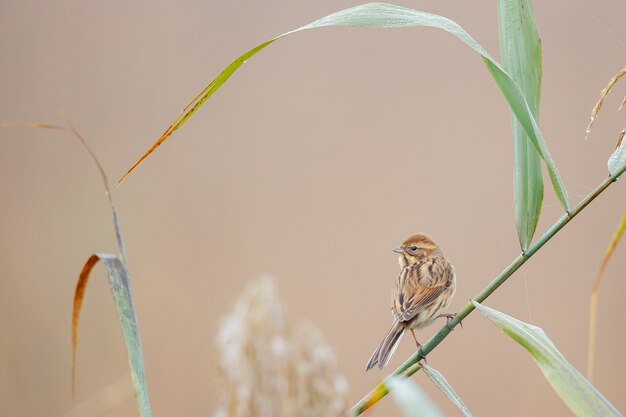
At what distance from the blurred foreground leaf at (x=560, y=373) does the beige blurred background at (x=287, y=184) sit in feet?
10.3

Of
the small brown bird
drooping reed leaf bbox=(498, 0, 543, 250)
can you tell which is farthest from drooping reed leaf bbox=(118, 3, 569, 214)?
the small brown bird

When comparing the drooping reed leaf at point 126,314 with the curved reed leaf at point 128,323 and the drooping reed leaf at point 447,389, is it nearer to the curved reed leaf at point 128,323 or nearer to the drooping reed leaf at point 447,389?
the curved reed leaf at point 128,323

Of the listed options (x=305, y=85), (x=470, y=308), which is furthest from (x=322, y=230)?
(x=470, y=308)

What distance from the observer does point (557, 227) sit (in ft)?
3.55

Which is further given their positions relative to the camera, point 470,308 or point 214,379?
point 470,308

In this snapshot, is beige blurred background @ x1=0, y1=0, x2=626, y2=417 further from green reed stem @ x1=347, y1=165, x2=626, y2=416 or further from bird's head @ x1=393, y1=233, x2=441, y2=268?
green reed stem @ x1=347, y1=165, x2=626, y2=416

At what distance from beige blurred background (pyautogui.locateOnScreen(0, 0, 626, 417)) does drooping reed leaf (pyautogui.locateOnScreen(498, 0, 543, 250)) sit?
3.01 m

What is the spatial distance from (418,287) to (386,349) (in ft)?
1.21

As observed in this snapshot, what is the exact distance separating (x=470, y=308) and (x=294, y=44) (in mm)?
4965

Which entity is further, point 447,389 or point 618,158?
point 618,158

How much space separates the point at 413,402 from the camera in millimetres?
722

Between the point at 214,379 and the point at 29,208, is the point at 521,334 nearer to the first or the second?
the point at 214,379

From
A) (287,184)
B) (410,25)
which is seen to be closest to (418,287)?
(410,25)

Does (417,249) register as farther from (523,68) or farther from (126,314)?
(126,314)
